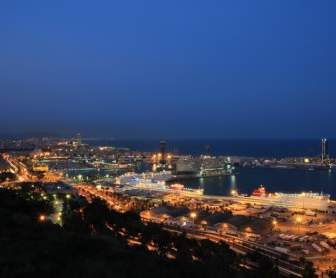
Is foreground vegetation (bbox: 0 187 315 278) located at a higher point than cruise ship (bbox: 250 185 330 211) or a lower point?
higher

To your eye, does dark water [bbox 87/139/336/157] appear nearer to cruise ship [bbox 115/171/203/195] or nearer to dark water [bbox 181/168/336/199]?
dark water [bbox 181/168/336/199]

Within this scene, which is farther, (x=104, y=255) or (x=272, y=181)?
(x=272, y=181)

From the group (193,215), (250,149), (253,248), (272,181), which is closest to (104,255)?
(253,248)

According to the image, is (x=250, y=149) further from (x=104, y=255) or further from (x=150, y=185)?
(x=104, y=255)

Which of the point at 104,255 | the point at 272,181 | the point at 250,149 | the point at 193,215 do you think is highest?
the point at 250,149

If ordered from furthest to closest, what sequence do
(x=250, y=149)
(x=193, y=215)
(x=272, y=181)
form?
(x=250, y=149), (x=272, y=181), (x=193, y=215)

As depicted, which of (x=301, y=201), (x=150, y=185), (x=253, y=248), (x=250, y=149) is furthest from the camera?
(x=250, y=149)

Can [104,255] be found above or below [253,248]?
above

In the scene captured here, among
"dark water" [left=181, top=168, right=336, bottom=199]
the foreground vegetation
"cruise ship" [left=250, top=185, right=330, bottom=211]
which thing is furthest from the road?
"dark water" [left=181, top=168, right=336, bottom=199]

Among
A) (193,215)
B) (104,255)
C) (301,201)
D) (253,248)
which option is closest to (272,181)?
(301,201)

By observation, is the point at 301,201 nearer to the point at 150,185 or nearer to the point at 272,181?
the point at 150,185

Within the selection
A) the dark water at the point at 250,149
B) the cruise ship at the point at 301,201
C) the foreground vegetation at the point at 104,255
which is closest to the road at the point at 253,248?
the foreground vegetation at the point at 104,255

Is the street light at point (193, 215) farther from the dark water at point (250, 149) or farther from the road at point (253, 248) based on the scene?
the dark water at point (250, 149)
